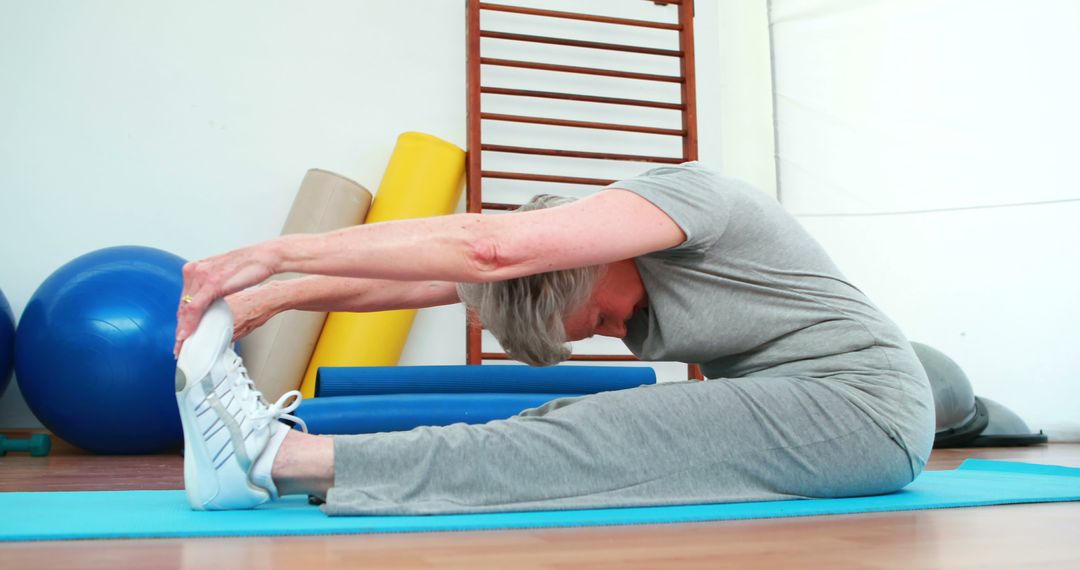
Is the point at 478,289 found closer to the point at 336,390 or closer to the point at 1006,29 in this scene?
the point at 336,390

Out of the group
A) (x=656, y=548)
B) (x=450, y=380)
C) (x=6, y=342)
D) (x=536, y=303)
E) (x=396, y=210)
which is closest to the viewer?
(x=656, y=548)

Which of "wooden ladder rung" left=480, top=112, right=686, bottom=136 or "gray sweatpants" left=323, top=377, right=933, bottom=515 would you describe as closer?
"gray sweatpants" left=323, top=377, right=933, bottom=515

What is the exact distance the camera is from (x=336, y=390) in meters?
2.33

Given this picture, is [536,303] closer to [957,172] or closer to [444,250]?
[444,250]

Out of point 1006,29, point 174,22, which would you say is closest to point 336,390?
point 174,22

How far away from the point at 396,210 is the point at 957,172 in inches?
88.6

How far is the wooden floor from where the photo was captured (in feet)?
3.13

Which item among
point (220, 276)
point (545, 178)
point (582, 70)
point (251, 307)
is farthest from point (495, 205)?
Answer: point (220, 276)

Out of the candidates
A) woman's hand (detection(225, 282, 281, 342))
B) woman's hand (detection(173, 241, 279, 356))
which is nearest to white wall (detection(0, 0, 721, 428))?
woman's hand (detection(225, 282, 281, 342))

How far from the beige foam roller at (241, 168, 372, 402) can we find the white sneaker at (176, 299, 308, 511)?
1.93 m

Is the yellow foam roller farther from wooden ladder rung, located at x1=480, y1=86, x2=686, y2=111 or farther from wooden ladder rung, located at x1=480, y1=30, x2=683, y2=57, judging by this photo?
wooden ladder rung, located at x1=480, y1=30, x2=683, y2=57

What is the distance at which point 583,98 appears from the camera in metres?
3.92

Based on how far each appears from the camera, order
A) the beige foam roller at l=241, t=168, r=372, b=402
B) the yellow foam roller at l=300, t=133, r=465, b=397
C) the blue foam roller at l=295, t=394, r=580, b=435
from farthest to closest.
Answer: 1. the yellow foam roller at l=300, t=133, r=465, b=397
2. the beige foam roller at l=241, t=168, r=372, b=402
3. the blue foam roller at l=295, t=394, r=580, b=435

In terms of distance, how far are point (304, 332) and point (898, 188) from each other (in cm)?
246
